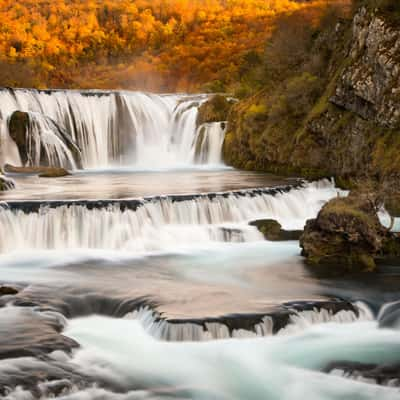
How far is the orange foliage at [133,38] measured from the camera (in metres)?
77.4

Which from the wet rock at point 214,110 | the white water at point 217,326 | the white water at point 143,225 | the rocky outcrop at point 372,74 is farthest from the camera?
the wet rock at point 214,110

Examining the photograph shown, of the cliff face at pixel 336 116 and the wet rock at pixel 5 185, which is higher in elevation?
the cliff face at pixel 336 116

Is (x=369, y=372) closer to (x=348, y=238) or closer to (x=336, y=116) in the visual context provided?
(x=348, y=238)

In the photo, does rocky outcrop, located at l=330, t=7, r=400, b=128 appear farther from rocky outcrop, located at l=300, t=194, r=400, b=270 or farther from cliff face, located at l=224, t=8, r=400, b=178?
rocky outcrop, located at l=300, t=194, r=400, b=270

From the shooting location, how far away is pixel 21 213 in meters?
17.7

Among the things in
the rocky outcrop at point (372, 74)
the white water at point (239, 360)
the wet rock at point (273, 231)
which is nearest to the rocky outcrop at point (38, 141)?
the rocky outcrop at point (372, 74)

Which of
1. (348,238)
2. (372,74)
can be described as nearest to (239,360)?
(348,238)

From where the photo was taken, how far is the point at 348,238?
15812 millimetres

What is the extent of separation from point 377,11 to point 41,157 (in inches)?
638

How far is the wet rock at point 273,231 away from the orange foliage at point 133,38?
51656 millimetres

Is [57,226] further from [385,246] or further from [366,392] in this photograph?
[366,392]

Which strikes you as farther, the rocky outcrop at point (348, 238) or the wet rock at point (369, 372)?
the rocky outcrop at point (348, 238)

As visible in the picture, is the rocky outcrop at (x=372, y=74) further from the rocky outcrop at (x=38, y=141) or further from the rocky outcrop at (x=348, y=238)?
the rocky outcrop at (x=38, y=141)

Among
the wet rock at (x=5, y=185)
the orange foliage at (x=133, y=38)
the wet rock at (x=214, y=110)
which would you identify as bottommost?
the wet rock at (x=5, y=185)
